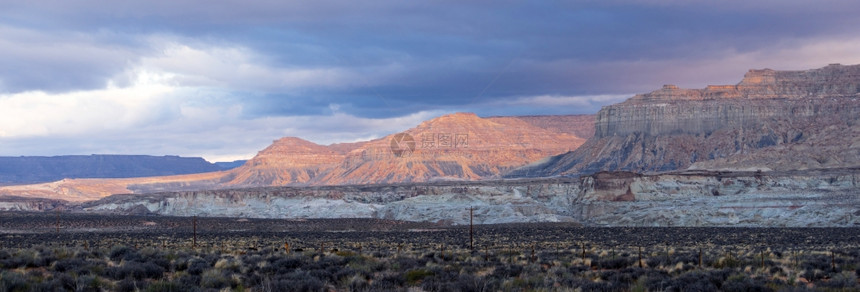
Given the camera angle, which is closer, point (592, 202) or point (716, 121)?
point (592, 202)

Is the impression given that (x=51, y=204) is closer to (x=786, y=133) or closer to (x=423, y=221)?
(x=423, y=221)

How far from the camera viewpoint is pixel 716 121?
518 feet

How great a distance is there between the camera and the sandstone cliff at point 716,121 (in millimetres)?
145250

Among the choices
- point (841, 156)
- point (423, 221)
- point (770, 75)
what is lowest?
point (423, 221)

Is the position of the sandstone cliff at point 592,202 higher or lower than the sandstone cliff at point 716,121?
lower

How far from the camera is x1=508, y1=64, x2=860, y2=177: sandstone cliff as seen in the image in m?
145

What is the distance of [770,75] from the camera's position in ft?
562

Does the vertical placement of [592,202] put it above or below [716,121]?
below

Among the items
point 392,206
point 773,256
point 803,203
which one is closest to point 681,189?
point 803,203

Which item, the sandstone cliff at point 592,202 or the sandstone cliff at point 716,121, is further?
the sandstone cliff at point 716,121

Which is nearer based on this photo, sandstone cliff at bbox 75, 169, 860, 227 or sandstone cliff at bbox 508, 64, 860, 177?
sandstone cliff at bbox 75, 169, 860, 227

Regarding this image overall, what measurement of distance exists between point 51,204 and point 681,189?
306 feet

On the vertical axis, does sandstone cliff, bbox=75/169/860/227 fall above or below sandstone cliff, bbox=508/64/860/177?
below

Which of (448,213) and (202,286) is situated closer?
(202,286)
